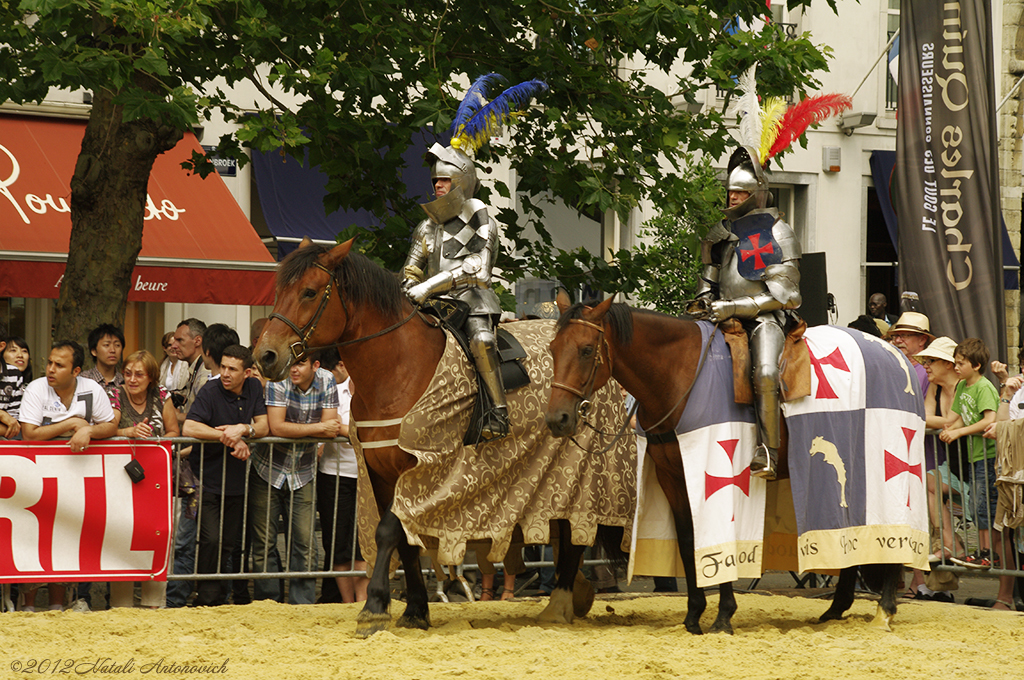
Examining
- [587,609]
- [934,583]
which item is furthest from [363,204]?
[934,583]

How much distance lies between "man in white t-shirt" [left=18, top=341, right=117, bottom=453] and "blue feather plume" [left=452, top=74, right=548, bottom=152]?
10.0 feet

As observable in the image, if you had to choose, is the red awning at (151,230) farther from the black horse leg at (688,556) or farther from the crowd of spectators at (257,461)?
the black horse leg at (688,556)

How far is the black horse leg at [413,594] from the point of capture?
719 cm

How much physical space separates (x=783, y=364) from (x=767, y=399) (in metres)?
0.29

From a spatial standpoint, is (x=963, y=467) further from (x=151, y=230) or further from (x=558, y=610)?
(x=151, y=230)

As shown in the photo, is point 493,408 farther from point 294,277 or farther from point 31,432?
point 31,432

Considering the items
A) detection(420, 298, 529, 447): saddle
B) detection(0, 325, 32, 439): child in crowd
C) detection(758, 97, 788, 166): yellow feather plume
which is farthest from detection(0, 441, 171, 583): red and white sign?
detection(758, 97, 788, 166): yellow feather plume

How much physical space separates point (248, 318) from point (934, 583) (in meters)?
10.3

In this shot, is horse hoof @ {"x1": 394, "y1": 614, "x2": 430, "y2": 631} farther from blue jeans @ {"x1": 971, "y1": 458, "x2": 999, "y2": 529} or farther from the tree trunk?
the tree trunk

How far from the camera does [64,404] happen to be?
27.3ft

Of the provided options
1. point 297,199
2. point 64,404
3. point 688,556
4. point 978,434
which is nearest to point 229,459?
point 64,404

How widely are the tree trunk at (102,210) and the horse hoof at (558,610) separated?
15.5ft

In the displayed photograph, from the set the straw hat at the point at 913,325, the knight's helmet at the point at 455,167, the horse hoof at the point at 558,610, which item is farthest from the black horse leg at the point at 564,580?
the straw hat at the point at 913,325

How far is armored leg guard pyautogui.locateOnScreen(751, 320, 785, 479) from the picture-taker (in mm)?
7070
